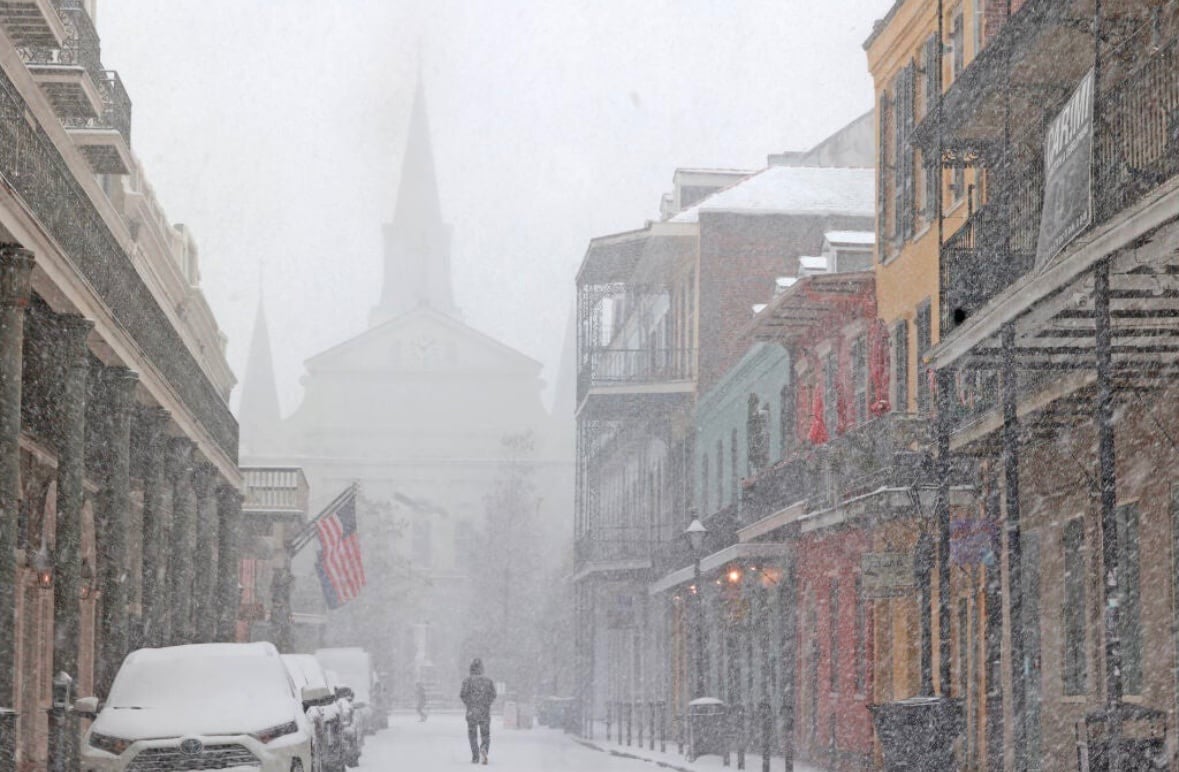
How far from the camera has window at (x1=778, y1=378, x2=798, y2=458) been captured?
3262 cm

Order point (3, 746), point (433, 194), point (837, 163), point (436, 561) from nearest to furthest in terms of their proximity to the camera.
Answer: point (3, 746) < point (837, 163) < point (436, 561) < point (433, 194)

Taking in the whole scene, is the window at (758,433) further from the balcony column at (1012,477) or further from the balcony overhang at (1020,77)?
the balcony column at (1012,477)

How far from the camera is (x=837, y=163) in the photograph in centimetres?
4797

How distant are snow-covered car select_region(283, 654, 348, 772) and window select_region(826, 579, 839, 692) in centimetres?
761

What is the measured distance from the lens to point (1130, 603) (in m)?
18.2

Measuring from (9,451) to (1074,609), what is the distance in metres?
9.87

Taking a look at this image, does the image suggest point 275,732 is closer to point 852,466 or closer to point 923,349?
point 852,466

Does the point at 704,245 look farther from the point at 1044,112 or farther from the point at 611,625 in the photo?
the point at 1044,112

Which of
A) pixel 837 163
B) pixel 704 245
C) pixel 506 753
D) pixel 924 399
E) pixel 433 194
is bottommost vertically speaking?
pixel 506 753

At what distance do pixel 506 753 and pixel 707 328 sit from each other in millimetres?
10597

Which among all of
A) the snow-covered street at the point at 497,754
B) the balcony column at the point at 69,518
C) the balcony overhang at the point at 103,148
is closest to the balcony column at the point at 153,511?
the balcony overhang at the point at 103,148

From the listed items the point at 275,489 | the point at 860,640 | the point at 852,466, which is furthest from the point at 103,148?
the point at 275,489

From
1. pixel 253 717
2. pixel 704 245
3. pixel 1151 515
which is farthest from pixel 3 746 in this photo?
pixel 704 245

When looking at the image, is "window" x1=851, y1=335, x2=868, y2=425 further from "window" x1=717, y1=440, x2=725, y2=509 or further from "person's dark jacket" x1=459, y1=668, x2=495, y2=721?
"window" x1=717, y1=440, x2=725, y2=509
